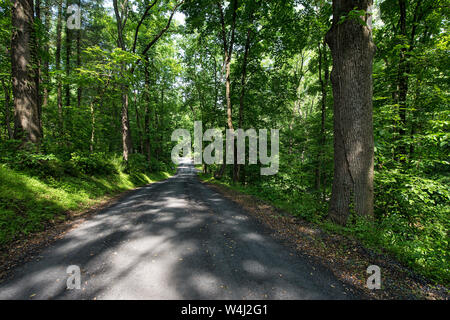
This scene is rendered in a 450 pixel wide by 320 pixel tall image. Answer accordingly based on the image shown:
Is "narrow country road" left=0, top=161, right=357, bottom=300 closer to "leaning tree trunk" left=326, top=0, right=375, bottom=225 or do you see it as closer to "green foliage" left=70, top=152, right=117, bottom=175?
"leaning tree trunk" left=326, top=0, right=375, bottom=225

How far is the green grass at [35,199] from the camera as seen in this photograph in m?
3.79

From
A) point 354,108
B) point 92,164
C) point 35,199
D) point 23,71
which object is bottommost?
point 35,199

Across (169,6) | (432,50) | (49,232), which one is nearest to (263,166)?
(432,50)

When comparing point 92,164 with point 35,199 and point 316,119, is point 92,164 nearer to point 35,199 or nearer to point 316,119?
point 35,199

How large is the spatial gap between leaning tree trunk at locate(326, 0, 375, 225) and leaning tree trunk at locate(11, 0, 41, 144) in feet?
31.2

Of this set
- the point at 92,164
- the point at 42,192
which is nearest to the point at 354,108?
the point at 42,192

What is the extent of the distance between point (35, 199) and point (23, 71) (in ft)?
14.6

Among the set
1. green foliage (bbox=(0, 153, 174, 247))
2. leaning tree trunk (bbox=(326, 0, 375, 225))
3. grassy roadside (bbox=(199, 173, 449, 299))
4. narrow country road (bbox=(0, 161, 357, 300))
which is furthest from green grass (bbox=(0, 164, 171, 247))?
leaning tree trunk (bbox=(326, 0, 375, 225))

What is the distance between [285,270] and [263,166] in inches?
399

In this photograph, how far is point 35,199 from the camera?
15.8 feet

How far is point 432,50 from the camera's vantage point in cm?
504

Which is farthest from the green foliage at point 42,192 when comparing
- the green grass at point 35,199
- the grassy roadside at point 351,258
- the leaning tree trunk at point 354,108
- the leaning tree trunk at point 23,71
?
the leaning tree trunk at point 354,108

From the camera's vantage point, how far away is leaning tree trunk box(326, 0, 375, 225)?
12.8 ft

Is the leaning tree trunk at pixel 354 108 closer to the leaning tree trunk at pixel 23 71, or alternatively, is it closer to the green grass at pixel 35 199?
the green grass at pixel 35 199
